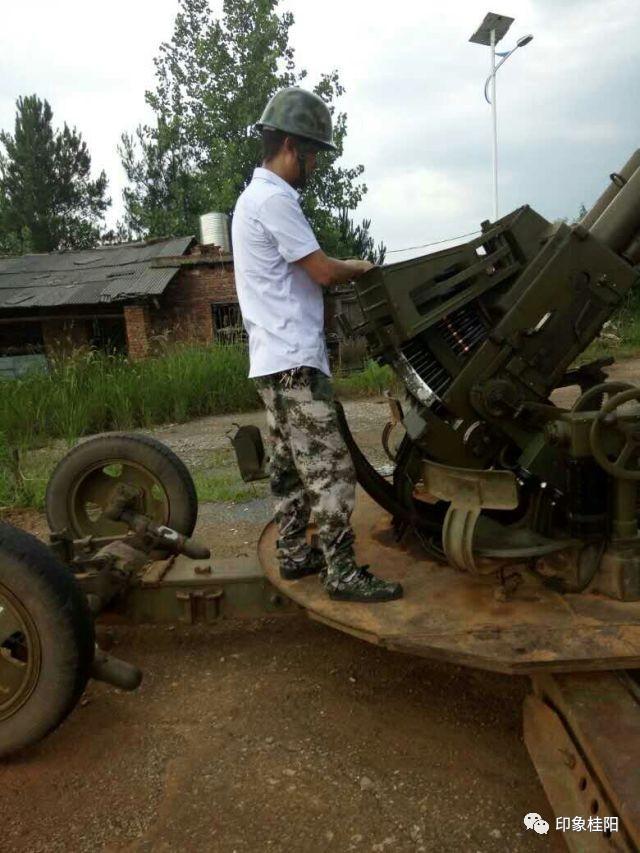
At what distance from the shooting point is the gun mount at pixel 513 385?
98.5 inches

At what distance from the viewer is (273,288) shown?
8.63ft

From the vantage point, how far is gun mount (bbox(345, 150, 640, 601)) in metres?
2.50

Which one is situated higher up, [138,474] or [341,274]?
[341,274]

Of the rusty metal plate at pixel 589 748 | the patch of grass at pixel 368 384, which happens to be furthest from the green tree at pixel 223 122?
the rusty metal plate at pixel 589 748

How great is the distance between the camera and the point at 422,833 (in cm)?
212

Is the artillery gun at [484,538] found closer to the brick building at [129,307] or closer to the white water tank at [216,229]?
the brick building at [129,307]

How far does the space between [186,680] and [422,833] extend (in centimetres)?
129

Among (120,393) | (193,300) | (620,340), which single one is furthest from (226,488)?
(620,340)

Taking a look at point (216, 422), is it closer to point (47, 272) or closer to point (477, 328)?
point (477, 328)

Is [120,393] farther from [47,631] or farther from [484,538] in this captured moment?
[484,538]

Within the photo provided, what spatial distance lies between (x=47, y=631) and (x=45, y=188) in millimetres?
40425

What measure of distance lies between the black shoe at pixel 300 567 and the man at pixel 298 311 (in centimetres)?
18

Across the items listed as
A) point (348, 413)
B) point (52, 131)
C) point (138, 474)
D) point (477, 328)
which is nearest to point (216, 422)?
point (348, 413)

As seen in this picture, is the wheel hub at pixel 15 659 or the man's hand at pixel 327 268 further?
the man's hand at pixel 327 268
